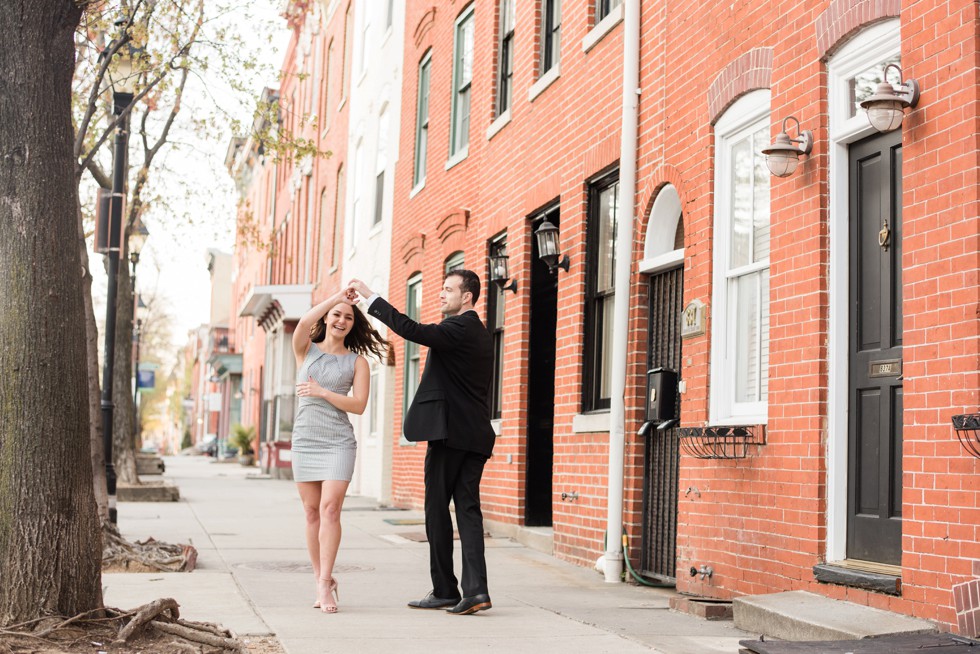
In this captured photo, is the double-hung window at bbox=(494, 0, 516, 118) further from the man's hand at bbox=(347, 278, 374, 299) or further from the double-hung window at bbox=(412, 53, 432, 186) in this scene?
the man's hand at bbox=(347, 278, 374, 299)

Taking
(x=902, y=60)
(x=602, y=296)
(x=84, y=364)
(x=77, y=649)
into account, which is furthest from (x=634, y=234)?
(x=77, y=649)

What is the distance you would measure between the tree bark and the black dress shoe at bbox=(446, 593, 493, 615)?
2213mm

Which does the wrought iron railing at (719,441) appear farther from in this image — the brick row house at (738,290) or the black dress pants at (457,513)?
the black dress pants at (457,513)

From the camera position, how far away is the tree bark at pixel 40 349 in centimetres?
553

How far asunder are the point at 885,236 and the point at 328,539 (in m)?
3.59

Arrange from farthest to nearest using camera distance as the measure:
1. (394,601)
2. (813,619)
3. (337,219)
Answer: (337,219) → (394,601) → (813,619)

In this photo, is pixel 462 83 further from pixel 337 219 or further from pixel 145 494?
pixel 337 219

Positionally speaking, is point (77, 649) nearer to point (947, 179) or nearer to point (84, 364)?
point (84, 364)

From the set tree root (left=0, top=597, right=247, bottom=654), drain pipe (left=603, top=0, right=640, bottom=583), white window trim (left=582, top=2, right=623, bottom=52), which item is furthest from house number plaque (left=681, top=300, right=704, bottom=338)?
tree root (left=0, top=597, right=247, bottom=654)

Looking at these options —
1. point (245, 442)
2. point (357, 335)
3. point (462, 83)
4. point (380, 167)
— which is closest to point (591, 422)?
point (357, 335)

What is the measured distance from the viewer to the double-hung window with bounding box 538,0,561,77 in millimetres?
12273

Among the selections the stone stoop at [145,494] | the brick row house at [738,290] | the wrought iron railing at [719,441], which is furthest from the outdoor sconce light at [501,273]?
the stone stoop at [145,494]

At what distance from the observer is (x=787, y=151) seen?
23.1 feet

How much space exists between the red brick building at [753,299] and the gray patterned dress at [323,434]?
2284 mm
